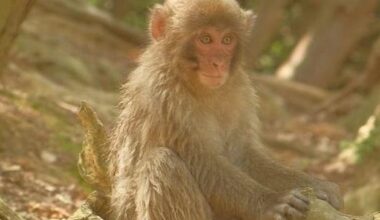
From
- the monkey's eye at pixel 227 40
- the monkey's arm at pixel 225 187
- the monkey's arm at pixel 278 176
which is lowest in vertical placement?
the monkey's arm at pixel 225 187

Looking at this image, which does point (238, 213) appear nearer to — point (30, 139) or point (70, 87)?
point (30, 139)

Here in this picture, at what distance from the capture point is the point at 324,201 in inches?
196

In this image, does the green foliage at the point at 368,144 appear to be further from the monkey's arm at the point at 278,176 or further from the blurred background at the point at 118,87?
the monkey's arm at the point at 278,176

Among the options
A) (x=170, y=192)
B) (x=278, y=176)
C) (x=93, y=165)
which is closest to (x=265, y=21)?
(x=93, y=165)

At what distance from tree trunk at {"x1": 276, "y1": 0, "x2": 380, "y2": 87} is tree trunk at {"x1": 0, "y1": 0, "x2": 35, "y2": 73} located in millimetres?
10683

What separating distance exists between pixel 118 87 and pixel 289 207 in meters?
7.57

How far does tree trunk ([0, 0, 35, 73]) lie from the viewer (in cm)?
586

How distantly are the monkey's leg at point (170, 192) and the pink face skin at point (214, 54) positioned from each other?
0.50 metres

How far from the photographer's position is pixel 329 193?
207 inches

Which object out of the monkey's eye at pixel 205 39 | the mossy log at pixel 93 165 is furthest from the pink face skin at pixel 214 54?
the mossy log at pixel 93 165

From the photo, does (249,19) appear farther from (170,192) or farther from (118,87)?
(118,87)

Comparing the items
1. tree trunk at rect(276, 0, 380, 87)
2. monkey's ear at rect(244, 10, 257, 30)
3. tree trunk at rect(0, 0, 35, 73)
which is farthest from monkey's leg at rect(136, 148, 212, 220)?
tree trunk at rect(276, 0, 380, 87)

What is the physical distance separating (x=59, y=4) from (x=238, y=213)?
34.4ft

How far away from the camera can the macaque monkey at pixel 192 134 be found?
4.97 meters
